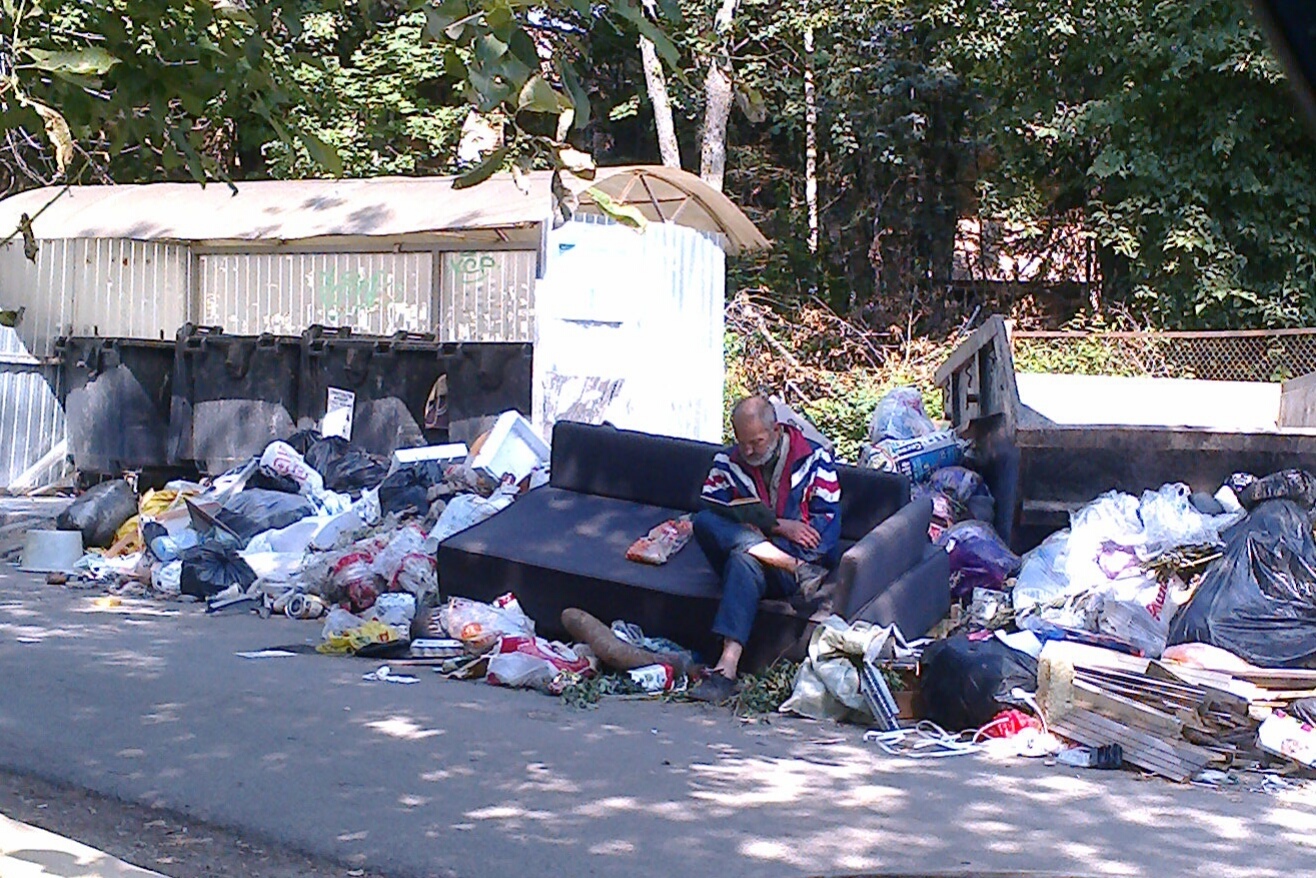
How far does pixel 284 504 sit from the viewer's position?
1120 centimetres

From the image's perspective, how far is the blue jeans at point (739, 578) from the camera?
7.27m

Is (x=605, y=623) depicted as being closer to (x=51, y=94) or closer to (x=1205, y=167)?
(x=51, y=94)

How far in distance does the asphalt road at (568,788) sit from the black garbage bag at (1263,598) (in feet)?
3.84

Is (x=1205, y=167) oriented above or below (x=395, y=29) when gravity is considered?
below

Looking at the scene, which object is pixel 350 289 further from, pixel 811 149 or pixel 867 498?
pixel 811 149

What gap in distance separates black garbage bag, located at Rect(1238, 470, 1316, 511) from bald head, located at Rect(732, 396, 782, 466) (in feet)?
7.54

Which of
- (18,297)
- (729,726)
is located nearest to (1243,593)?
(729,726)

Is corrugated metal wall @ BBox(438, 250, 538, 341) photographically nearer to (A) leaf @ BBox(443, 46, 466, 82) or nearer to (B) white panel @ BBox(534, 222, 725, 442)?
(B) white panel @ BBox(534, 222, 725, 442)

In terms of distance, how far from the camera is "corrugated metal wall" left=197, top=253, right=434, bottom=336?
1573cm

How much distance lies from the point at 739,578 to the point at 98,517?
21.5 feet

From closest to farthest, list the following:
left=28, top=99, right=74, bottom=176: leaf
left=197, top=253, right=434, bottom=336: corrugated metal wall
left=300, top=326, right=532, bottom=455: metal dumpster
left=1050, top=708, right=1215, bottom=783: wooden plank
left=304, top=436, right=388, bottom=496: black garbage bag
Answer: left=28, top=99, right=74, bottom=176: leaf, left=1050, top=708, right=1215, bottom=783: wooden plank, left=304, top=436, right=388, bottom=496: black garbage bag, left=300, top=326, right=532, bottom=455: metal dumpster, left=197, top=253, right=434, bottom=336: corrugated metal wall

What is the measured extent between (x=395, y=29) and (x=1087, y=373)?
1108 centimetres

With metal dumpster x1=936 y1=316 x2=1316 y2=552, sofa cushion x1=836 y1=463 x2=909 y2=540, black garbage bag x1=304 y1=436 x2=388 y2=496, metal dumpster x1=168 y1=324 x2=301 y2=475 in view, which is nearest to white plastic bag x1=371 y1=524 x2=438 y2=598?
black garbage bag x1=304 y1=436 x2=388 y2=496

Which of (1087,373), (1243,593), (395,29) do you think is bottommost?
(1243,593)
